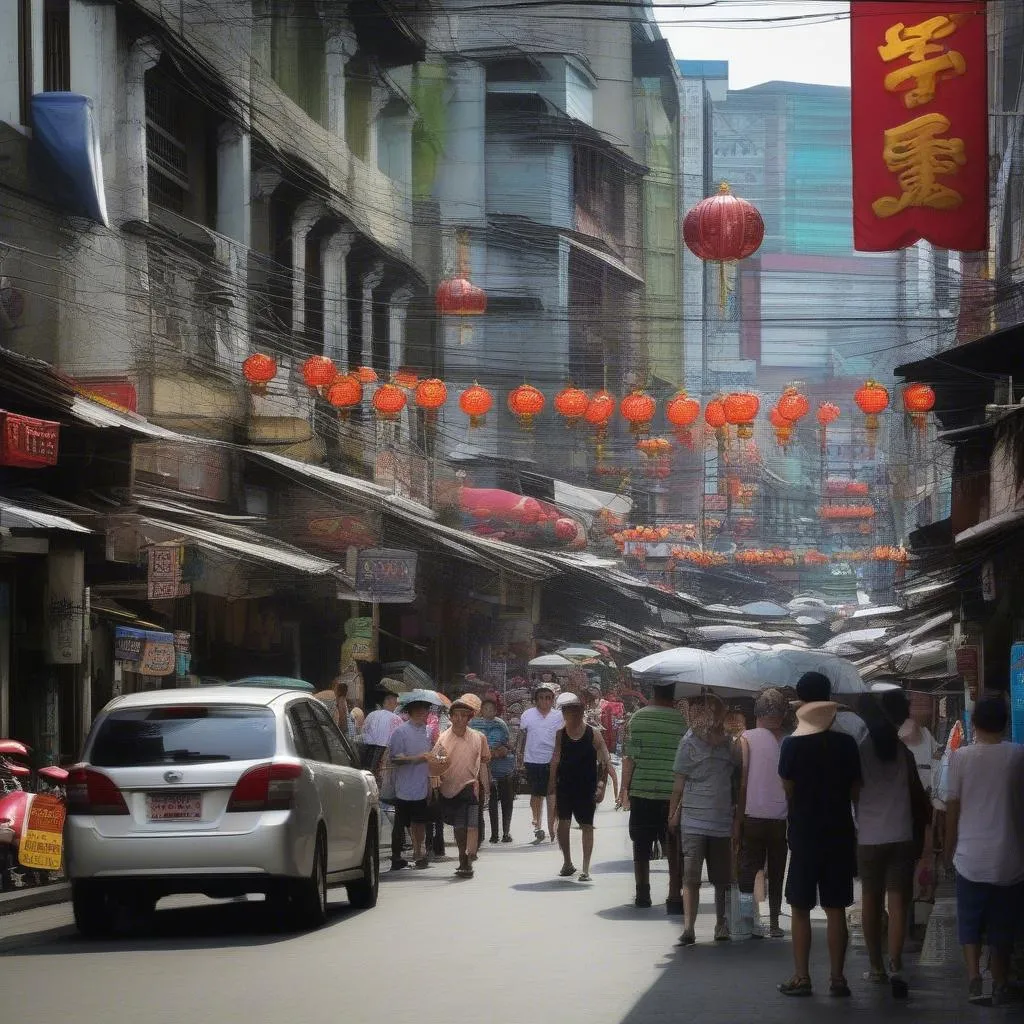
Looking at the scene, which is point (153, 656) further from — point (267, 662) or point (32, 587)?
point (267, 662)

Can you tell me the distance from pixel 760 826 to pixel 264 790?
318 cm

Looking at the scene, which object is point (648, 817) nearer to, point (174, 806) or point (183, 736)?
point (183, 736)

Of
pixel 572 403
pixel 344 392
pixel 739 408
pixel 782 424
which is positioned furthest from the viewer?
pixel 782 424

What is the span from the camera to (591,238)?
59438 millimetres

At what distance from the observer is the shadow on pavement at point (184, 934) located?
39.4ft

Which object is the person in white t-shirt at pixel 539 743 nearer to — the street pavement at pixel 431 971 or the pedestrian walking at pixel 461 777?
the pedestrian walking at pixel 461 777

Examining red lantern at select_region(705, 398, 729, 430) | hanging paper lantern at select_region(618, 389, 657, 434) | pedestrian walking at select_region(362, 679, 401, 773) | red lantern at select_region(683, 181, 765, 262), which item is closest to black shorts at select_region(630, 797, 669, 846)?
pedestrian walking at select_region(362, 679, 401, 773)

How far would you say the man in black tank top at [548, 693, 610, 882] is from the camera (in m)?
17.1

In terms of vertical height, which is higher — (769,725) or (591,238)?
(591,238)

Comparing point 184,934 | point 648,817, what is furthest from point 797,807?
point 648,817

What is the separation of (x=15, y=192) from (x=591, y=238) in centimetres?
3822

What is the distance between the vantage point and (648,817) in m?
15.2

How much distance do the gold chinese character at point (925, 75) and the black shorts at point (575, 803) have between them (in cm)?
663

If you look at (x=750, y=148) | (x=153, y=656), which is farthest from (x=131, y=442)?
(x=750, y=148)
